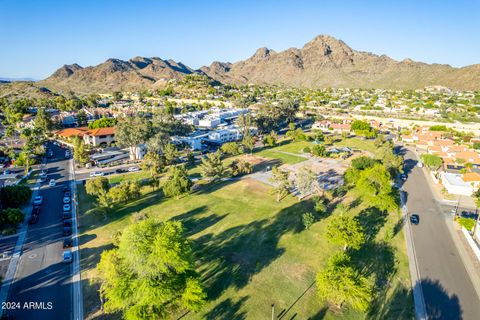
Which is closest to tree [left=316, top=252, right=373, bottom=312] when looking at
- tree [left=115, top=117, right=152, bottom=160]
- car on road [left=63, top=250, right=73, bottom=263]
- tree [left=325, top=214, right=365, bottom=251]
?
tree [left=325, top=214, right=365, bottom=251]

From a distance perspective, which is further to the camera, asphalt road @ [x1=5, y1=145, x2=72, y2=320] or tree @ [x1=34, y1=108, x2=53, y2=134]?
tree @ [x1=34, y1=108, x2=53, y2=134]

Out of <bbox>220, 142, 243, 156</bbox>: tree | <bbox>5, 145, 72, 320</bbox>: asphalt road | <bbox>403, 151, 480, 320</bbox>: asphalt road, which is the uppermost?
<bbox>220, 142, 243, 156</bbox>: tree

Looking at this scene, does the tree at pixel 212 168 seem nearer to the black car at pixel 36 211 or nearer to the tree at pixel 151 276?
the black car at pixel 36 211

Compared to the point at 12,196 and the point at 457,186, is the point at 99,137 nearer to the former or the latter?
the point at 12,196

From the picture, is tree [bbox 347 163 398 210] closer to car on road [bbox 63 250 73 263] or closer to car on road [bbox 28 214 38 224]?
car on road [bbox 63 250 73 263]

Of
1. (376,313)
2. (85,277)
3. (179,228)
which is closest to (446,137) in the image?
(376,313)

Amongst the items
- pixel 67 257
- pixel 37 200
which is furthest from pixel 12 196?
pixel 67 257
